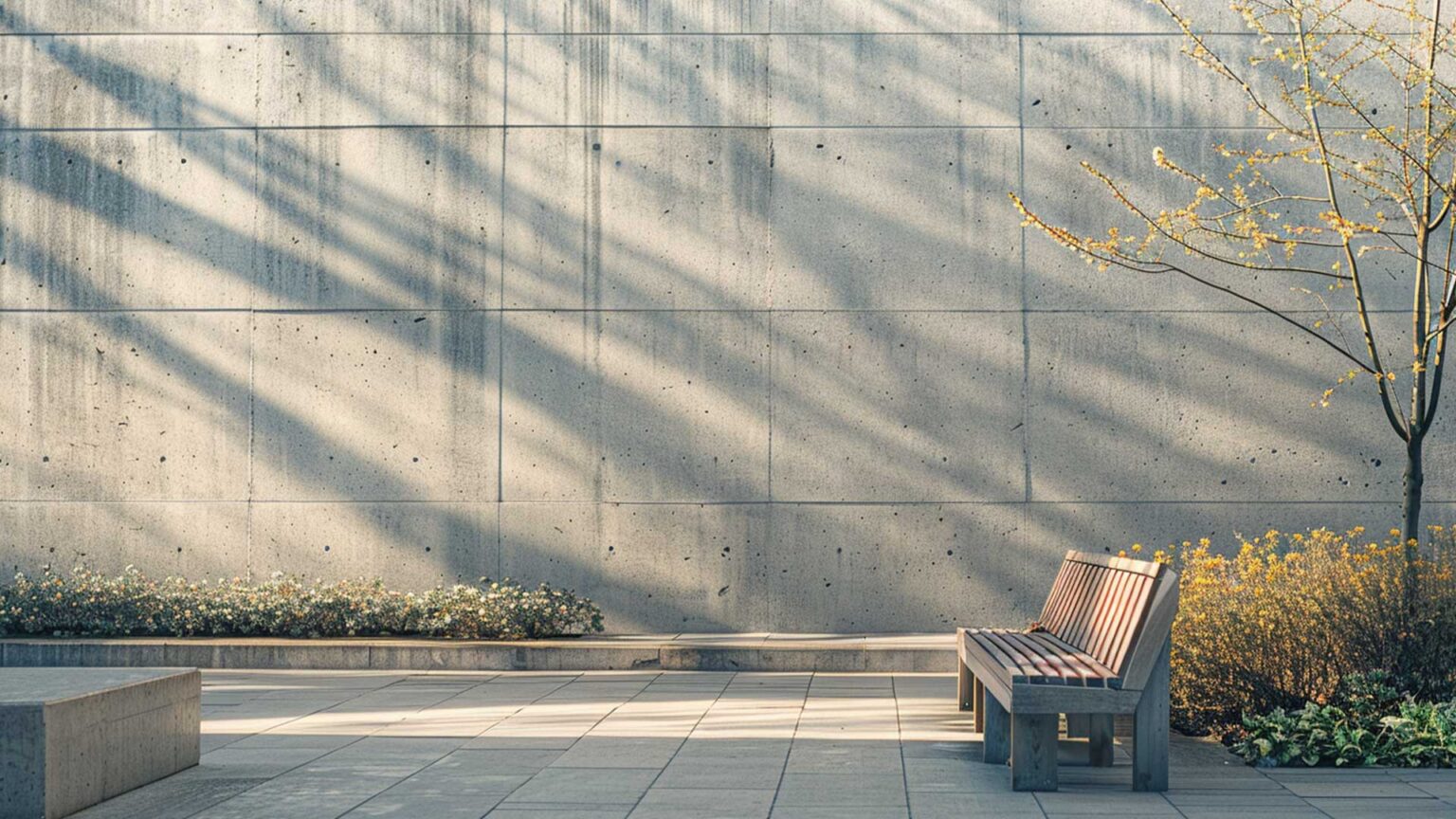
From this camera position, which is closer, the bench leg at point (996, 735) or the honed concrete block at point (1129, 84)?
the bench leg at point (996, 735)

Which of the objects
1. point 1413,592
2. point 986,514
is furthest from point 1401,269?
point 1413,592

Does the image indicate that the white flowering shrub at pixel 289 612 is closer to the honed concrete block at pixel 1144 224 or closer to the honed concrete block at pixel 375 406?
the honed concrete block at pixel 375 406

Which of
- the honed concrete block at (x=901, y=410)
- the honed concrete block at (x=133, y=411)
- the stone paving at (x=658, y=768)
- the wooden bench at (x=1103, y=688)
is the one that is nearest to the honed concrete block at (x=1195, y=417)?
the honed concrete block at (x=901, y=410)

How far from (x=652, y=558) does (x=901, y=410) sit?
2.53 m

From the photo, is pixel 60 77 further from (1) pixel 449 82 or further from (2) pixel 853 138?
(2) pixel 853 138

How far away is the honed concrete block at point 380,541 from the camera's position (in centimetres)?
1334

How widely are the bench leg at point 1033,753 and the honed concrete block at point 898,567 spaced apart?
6299mm

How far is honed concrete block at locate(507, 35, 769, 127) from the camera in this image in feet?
44.3

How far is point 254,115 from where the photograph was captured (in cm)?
1368

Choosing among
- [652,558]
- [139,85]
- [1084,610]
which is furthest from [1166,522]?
[139,85]

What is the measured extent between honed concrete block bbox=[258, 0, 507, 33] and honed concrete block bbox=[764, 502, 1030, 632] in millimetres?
5174

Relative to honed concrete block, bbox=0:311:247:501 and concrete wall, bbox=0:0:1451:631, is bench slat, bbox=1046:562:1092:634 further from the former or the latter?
honed concrete block, bbox=0:311:247:501

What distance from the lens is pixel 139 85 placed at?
1373 cm

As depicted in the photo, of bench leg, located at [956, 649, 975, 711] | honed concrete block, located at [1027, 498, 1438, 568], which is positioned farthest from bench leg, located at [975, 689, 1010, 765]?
honed concrete block, located at [1027, 498, 1438, 568]
